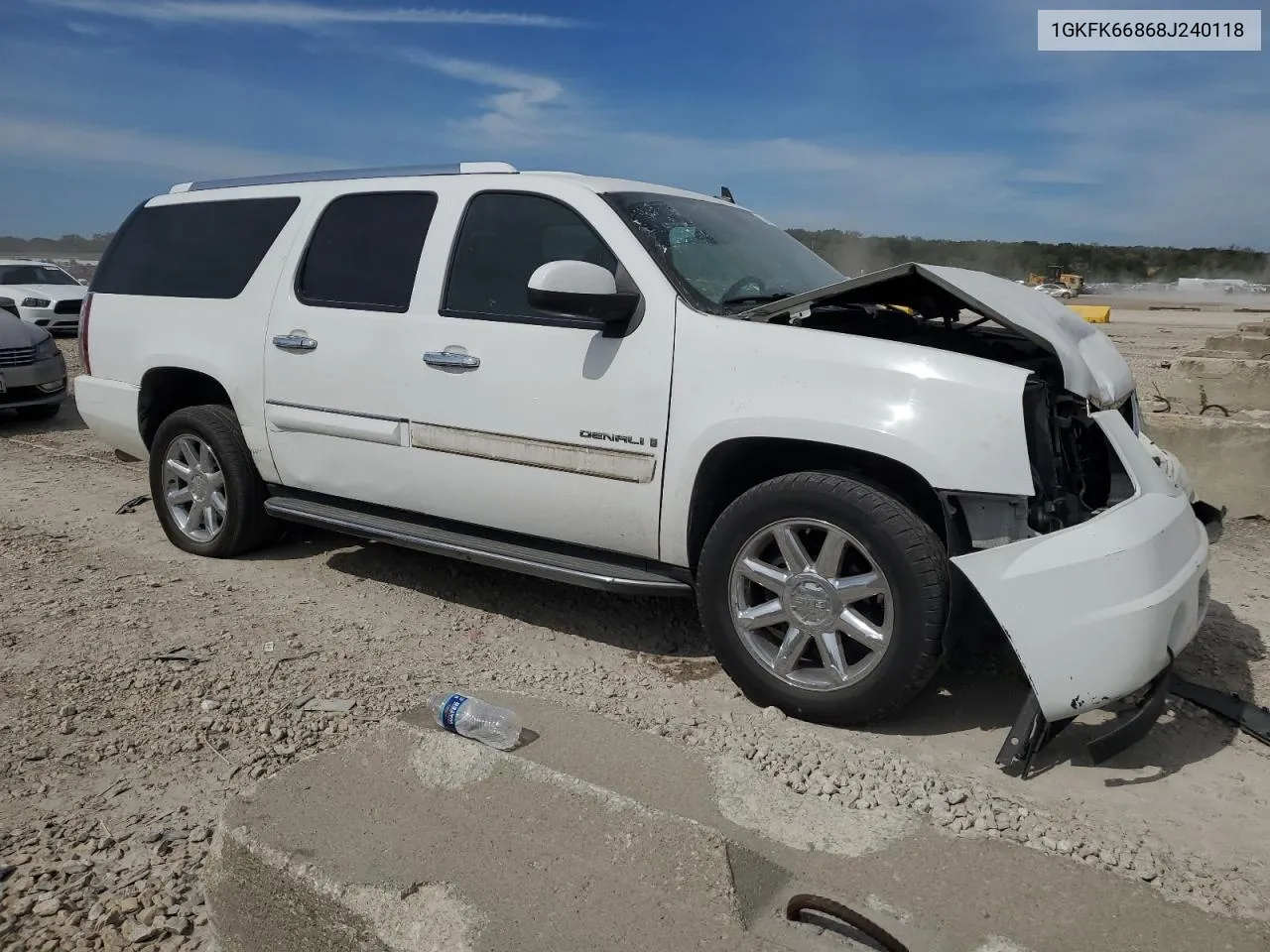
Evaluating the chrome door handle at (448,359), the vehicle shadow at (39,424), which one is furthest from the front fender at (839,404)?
the vehicle shadow at (39,424)

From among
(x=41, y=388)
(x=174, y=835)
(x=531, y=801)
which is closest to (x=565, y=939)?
(x=531, y=801)

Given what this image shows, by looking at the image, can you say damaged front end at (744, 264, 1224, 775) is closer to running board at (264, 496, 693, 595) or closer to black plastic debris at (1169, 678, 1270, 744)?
black plastic debris at (1169, 678, 1270, 744)

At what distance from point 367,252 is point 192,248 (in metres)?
1.39

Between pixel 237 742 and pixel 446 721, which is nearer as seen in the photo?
pixel 446 721

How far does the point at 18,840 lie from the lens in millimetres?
2943

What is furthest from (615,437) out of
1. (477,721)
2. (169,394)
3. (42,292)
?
(42,292)

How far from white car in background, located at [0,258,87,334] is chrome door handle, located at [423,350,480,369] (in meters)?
15.7

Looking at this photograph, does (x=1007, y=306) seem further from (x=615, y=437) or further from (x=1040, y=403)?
(x=615, y=437)

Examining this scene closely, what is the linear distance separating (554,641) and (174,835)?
1823 mm

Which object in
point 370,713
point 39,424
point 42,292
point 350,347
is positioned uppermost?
point 42,292

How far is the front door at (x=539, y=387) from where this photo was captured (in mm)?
3832

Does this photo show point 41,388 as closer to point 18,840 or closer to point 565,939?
point 18,840

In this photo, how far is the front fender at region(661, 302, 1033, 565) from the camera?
10.3ft

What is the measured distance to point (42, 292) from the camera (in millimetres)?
18125
